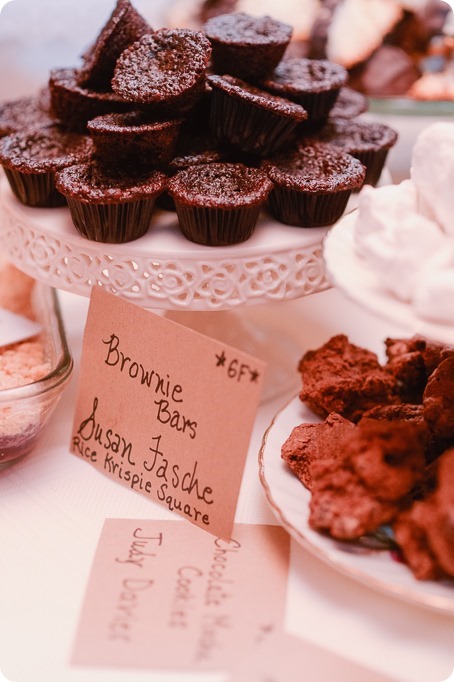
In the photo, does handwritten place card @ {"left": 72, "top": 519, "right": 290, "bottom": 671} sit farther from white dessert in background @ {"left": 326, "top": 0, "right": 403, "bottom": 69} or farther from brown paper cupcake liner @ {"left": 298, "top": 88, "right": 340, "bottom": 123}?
white dessert in background @ {"left": 326, "top": 0, "right": 403, "bottom": 69}

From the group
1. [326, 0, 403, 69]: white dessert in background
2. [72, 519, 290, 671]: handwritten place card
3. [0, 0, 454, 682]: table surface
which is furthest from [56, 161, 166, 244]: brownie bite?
[326, 0, 403, 69]: white dessert in background

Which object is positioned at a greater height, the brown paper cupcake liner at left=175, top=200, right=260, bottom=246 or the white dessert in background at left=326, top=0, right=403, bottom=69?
the white dessert in background at left=326, top=0, right=403, bottom=69

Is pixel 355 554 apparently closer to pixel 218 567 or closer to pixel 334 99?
pixel 218 567

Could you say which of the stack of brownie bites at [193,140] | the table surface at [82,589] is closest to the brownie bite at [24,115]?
the stack of brownie bites at [193,140]

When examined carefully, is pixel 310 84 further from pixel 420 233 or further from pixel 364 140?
pixel 420 233

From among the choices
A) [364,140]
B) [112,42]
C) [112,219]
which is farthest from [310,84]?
[112,219]

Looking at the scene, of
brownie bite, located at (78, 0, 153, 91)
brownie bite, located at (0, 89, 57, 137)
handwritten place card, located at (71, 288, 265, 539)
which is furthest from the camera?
brownie bite, located at (0, 89, 57, 137)
